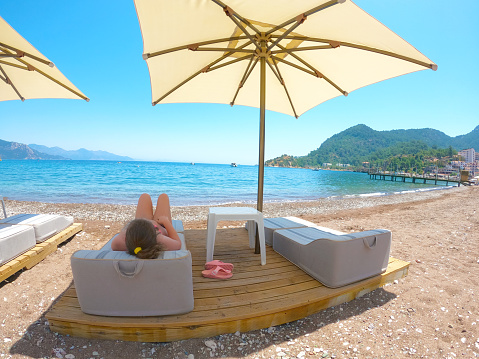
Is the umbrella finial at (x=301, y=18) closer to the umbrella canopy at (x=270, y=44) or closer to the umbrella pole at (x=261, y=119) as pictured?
the umbrella canopy at (x=270, y=44)

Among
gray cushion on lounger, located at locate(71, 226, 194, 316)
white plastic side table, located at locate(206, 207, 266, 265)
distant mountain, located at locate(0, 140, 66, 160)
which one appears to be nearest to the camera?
gray cushion on lounger, located at locate(71, 226, 194, 316)

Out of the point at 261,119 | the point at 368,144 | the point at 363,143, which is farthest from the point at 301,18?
the point at 363,143

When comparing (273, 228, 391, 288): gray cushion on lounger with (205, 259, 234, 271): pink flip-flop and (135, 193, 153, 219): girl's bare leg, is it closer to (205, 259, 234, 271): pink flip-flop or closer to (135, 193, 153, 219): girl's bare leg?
(205, 259, 234, 271): pink flip-flop

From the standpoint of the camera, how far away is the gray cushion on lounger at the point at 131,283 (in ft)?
6.15

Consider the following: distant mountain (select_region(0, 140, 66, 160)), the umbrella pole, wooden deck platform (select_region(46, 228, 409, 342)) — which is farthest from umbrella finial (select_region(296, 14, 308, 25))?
distant mountain (select_region(0, 140, 66, 160))

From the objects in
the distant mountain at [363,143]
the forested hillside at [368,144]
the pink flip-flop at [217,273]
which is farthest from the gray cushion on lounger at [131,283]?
the distant mountain at [363,143]

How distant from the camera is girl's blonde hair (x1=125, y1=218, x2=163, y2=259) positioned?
1938 mm

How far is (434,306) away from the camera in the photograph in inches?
104

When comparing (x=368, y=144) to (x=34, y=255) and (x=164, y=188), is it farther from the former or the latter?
(x=34, y=255)

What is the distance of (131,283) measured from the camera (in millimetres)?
1903

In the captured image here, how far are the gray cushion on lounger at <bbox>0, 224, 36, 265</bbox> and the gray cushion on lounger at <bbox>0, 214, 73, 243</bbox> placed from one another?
175 millimetres

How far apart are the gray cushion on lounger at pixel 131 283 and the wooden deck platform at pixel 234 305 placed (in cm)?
9

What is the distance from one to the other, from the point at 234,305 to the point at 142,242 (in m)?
1.02

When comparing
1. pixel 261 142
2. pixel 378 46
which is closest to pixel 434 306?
pixel 261 142
